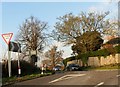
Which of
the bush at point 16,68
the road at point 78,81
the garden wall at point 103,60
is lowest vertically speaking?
the road at point 78,81

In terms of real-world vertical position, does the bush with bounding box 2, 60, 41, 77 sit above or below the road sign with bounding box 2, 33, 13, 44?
below

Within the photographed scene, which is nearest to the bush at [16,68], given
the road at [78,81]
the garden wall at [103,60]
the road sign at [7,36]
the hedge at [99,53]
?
the road at [78,81]

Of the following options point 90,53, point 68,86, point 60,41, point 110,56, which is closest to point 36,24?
point 60,41

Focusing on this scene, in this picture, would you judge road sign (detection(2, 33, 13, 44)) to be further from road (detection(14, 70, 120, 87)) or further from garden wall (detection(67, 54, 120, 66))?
garden wall (detection(67, 54, 120, 66))

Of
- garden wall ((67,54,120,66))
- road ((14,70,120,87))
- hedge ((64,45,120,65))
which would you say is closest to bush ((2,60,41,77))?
road ((14,70,120,87))

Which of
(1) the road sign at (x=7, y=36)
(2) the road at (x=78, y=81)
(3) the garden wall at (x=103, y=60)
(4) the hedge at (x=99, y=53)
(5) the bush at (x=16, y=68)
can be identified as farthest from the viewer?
(4) the hedge at (x=99, y=53)

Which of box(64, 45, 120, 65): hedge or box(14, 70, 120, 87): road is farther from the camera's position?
box(64, 45, 120, 65): hedge

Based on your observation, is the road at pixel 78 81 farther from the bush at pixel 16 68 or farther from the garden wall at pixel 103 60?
the garden wall at pixel 103 60

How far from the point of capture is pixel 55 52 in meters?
97.8

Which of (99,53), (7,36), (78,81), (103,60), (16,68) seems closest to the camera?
(78,81)

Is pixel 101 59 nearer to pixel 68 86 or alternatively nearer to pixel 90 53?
pixel 90 53

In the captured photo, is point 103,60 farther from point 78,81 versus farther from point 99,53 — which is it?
point 78,81

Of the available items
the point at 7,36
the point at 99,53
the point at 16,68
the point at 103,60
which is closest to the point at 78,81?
the point at 7,36

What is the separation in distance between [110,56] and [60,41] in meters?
14.2
